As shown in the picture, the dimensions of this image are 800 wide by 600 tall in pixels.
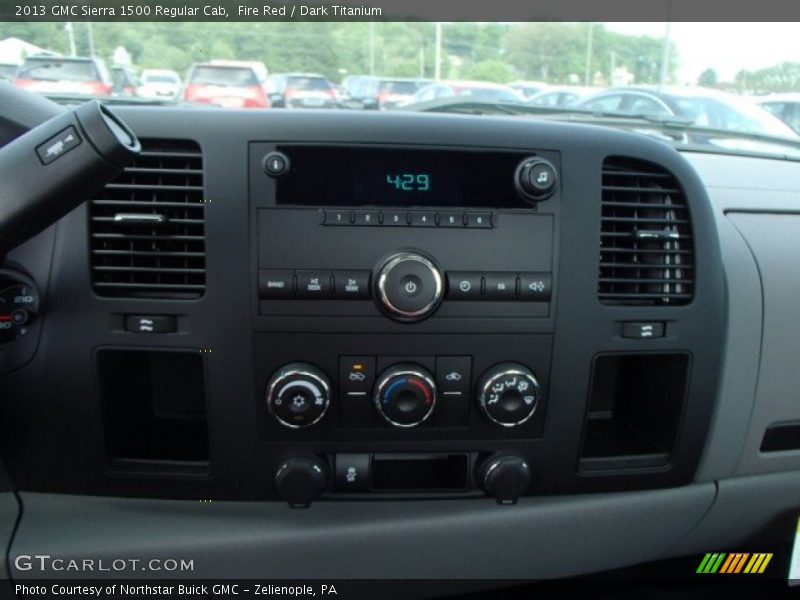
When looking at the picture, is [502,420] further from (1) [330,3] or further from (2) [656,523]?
(1) [330,3]

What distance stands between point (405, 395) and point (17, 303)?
757 millimetres

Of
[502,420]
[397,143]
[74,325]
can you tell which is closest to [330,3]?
[397,143]

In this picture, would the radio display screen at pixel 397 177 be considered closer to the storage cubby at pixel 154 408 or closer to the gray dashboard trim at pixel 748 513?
the storage cubby at pixel 154 408

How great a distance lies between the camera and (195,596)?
1505 millimetres

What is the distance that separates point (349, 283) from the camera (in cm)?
135

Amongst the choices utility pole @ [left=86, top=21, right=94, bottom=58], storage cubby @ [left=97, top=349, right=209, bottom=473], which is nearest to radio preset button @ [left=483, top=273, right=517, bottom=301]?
storage cubby @ [left=97, top=349, right=209, bottom=473]

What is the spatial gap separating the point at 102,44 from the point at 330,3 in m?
0.81

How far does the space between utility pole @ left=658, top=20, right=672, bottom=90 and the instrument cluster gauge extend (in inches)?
68.8

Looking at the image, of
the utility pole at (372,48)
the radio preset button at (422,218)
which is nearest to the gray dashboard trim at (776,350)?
the radio preset button at (422,218)

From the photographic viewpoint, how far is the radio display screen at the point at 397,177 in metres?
1.36

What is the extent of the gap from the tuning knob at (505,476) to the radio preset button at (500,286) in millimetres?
338

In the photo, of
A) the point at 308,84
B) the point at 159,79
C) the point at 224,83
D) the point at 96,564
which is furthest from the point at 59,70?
the point at 96,564

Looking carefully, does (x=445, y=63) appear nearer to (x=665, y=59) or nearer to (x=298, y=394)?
(x=665, y=59)

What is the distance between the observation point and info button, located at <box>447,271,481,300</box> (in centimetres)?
138
